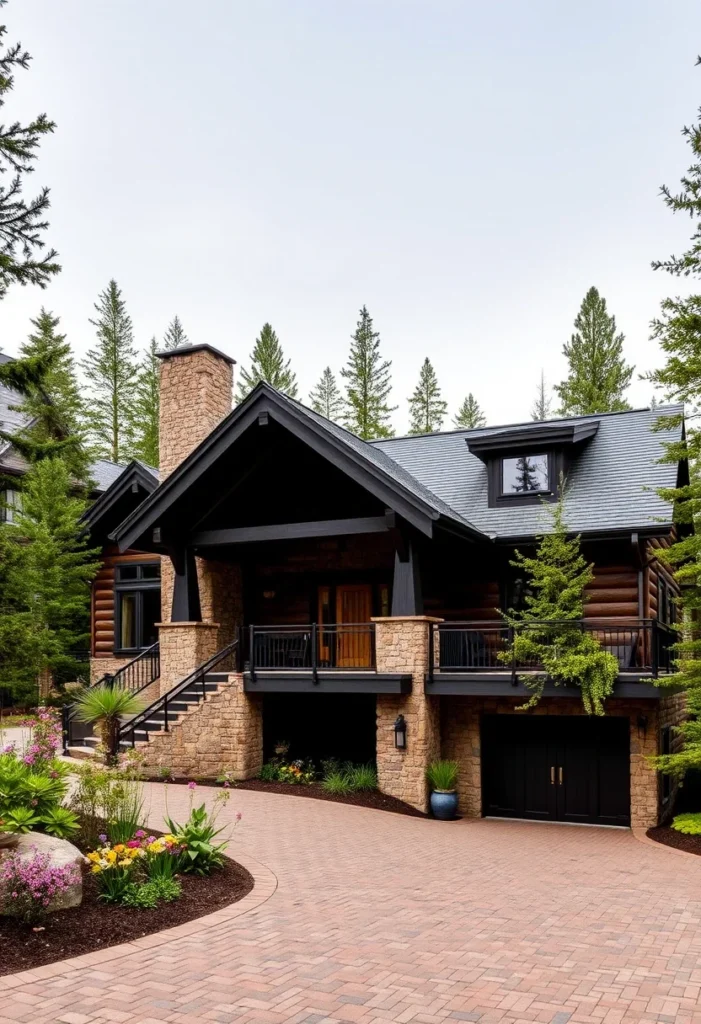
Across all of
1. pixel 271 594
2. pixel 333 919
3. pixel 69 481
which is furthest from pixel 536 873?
pixel 69 481

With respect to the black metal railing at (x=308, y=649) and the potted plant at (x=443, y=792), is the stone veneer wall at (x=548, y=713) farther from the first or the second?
the black metal railing at (x=308, y=649)

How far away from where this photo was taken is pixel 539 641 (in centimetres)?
1530

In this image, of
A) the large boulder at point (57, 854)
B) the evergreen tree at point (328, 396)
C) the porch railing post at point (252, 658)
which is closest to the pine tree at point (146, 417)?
the evergreen tree at point (328, 396)

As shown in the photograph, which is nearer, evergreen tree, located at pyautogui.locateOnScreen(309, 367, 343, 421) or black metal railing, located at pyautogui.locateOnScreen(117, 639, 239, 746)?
black metal railing, located at pyautogui.locateOnScreen(117, 639, 239, 746)

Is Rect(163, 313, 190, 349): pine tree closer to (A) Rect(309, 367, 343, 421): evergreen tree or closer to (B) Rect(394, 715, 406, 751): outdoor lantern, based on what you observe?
(A) Rect(309, 367, 343, 421): evergreen tree

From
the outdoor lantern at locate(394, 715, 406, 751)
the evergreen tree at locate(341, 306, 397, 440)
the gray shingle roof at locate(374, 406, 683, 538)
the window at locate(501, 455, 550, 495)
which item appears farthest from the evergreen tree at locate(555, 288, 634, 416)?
the outdoor lantern at locate(394, 715, 406, 751)

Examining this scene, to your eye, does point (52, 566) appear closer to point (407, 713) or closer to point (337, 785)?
point (337, 785)

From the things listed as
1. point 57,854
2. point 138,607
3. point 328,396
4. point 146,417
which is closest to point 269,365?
point 328,396

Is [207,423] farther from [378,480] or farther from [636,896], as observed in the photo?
[636,896]

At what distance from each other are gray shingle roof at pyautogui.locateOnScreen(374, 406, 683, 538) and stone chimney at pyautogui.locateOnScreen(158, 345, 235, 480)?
3.96m

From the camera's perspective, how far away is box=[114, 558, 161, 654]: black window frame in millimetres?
22578

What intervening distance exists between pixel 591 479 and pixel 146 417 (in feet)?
99.3

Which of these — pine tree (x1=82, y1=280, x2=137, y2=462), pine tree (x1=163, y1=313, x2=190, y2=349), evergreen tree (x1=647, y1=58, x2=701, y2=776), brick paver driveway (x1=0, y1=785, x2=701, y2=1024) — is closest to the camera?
brick paver driveway (x1=0, y1=785, x2=701, y2=1024)

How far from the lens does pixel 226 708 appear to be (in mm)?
16594
